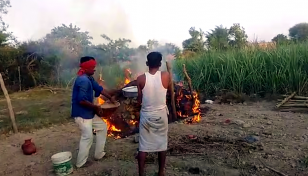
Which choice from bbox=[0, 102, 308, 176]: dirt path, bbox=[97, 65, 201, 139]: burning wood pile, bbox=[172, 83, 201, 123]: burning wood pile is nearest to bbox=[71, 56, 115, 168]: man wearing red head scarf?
bbox=[0, 102, 308, 176]: dirt path

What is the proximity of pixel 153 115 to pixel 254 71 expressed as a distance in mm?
6969

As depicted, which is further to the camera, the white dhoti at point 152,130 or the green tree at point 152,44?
the green tree at point 152,44

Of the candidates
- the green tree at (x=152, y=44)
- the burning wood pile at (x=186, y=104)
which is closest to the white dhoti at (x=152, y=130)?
the burning wood pile at (x=186, y=104)

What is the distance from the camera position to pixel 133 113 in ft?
22.4

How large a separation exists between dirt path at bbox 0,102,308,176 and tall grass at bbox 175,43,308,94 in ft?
7.95

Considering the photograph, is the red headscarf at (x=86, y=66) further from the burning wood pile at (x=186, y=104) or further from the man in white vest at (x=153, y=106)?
the burning wood pile at (x=186, y=104)

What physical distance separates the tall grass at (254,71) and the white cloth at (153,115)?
6.41 m

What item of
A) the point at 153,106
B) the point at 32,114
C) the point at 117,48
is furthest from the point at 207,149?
the point at 117,48

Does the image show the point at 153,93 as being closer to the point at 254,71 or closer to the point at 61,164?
the point at 61,164

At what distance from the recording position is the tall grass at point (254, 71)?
945cm

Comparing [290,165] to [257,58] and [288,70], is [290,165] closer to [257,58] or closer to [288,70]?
[288,70]

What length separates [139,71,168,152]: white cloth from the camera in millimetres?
3805

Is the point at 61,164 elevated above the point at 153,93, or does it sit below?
below

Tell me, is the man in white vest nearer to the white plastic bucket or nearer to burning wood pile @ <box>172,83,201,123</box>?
the white plastic bucket
